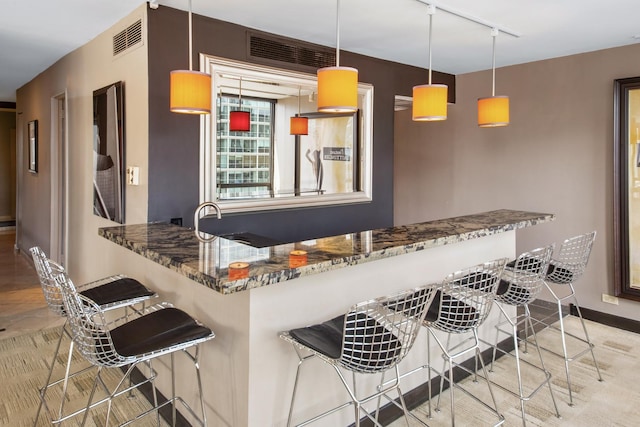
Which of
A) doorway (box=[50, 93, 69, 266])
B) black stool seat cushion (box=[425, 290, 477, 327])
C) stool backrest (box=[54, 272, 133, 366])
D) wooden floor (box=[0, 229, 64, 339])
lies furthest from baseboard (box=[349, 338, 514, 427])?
doorway (box=[50, 93, 69, 266])

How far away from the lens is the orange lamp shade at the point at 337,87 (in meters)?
2.30

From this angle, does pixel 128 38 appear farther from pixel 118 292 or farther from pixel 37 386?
pixel 37 386

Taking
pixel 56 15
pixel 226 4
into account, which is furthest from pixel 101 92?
pixel 226 4

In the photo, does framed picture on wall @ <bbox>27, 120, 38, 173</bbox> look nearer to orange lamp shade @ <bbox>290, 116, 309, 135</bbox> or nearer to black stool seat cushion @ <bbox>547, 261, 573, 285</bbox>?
orange lamp shade @ <bbox>290, 116, 309, 135</bbox>

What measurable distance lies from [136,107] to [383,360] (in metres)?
2.32

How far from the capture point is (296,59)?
3797 millimetres

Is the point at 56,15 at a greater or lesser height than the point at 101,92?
greater

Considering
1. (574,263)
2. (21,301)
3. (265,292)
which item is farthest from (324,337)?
(21,301)

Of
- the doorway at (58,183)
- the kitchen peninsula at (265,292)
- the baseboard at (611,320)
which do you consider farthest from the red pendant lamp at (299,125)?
the baseboard at (611,320)

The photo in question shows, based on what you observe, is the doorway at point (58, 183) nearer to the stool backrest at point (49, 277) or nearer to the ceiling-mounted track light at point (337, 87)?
the stool backrest at point (49, 277)

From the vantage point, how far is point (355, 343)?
1.80 m

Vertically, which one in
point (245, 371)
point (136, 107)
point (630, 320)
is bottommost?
point (630, 320)

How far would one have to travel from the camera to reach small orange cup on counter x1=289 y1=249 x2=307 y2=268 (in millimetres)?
1890

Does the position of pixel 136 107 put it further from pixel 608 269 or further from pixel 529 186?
pixel 608 269
